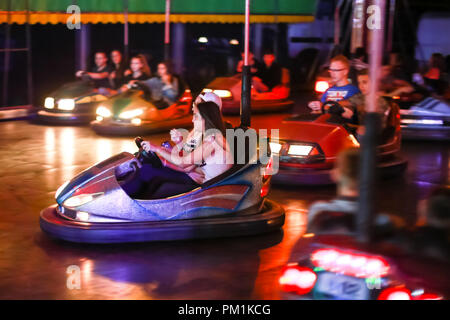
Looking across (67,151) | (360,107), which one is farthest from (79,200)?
(67,151)

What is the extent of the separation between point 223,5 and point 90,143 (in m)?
4.61

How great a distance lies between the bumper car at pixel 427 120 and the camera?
7.06m

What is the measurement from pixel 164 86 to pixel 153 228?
401 centimetres

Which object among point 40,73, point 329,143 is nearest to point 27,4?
point 40,73

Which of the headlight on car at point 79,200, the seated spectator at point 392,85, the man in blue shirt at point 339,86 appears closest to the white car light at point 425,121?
the seated spectator at point 392,85

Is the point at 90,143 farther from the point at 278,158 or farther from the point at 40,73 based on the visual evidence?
the point at 40,73

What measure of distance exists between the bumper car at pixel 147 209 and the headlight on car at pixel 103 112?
3536mm

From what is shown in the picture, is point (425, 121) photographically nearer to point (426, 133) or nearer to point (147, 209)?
point (426, 133)

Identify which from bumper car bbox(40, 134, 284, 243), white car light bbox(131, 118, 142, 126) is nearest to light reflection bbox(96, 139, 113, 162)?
white car light bbox(131, 118, 142, 126)

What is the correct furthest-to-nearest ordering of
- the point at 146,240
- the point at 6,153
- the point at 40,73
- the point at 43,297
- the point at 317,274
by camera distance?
1. the point at 40,73
2. the point at 6,153
3. the point at 146,240
4. the point at 43,297
5. the point at 317,274

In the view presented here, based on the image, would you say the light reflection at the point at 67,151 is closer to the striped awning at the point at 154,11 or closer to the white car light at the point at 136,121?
the white car light at the point at 136,121

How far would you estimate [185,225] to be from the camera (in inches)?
140

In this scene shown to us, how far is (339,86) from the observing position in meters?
5.45

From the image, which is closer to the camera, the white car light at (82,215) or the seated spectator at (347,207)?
the seated spectator at (347,207)
